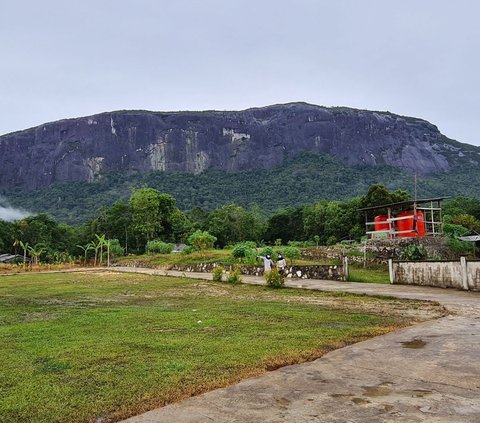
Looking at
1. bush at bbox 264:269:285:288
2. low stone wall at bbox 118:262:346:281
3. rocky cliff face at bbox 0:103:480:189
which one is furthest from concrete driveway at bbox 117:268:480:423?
rocky cliff face at bbox 0:103:480:189

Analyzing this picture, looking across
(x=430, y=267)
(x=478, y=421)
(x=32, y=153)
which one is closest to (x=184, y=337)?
(x=478, y=421)

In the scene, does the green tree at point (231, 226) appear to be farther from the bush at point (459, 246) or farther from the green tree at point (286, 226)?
the bush at point (459, 246)

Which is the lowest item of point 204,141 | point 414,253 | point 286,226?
point 414,253

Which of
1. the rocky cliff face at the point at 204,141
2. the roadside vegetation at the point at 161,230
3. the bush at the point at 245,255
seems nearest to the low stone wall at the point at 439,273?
the bush at the point at 245,255

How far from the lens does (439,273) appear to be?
56.6ft

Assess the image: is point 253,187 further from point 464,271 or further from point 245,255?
point 464,271

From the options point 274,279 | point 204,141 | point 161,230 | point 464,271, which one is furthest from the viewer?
point 204,141

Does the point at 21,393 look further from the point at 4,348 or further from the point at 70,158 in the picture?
the point at 70,158

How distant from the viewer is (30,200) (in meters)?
154

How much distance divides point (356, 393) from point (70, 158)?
180451mm

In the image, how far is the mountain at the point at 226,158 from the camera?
12862 centimetres

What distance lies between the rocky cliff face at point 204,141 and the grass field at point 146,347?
14397 cm

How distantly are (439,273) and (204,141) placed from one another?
167 meters

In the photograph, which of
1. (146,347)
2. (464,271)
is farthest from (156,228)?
(146,347)
